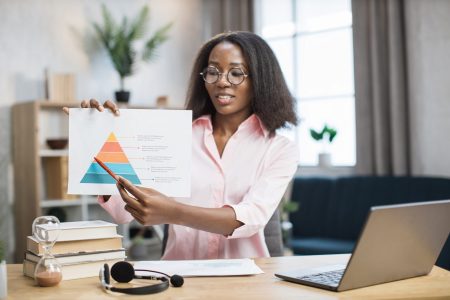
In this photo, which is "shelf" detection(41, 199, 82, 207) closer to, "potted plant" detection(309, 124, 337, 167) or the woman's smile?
"potted plant" detection(309, 124, 337, 167)

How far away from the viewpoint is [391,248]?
139 centimetres

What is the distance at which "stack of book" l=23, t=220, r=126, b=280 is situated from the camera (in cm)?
154

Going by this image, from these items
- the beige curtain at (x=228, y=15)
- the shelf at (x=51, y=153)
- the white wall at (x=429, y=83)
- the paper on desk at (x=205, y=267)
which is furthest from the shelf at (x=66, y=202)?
the paper on desk at (x=205, y=267)

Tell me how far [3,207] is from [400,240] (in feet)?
12.8

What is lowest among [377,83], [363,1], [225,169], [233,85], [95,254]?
[95,254]

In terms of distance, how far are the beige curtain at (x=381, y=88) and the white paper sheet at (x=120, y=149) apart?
3.30 meters

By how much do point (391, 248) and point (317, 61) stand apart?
4.15 meters

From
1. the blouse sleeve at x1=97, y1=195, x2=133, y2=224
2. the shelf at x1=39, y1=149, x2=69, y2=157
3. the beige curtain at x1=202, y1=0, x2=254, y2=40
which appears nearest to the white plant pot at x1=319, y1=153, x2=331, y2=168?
the beige curtain at x1=202, y1=0, x2=254, y2=40

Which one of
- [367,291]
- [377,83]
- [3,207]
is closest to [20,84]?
[3,207]

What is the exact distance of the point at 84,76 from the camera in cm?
516

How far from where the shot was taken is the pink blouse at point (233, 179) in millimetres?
2041

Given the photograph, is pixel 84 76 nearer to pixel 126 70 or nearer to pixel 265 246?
pixel 126 70

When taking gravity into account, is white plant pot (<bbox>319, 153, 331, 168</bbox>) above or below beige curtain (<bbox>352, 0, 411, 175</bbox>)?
below

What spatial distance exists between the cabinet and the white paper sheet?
9.48 ft
